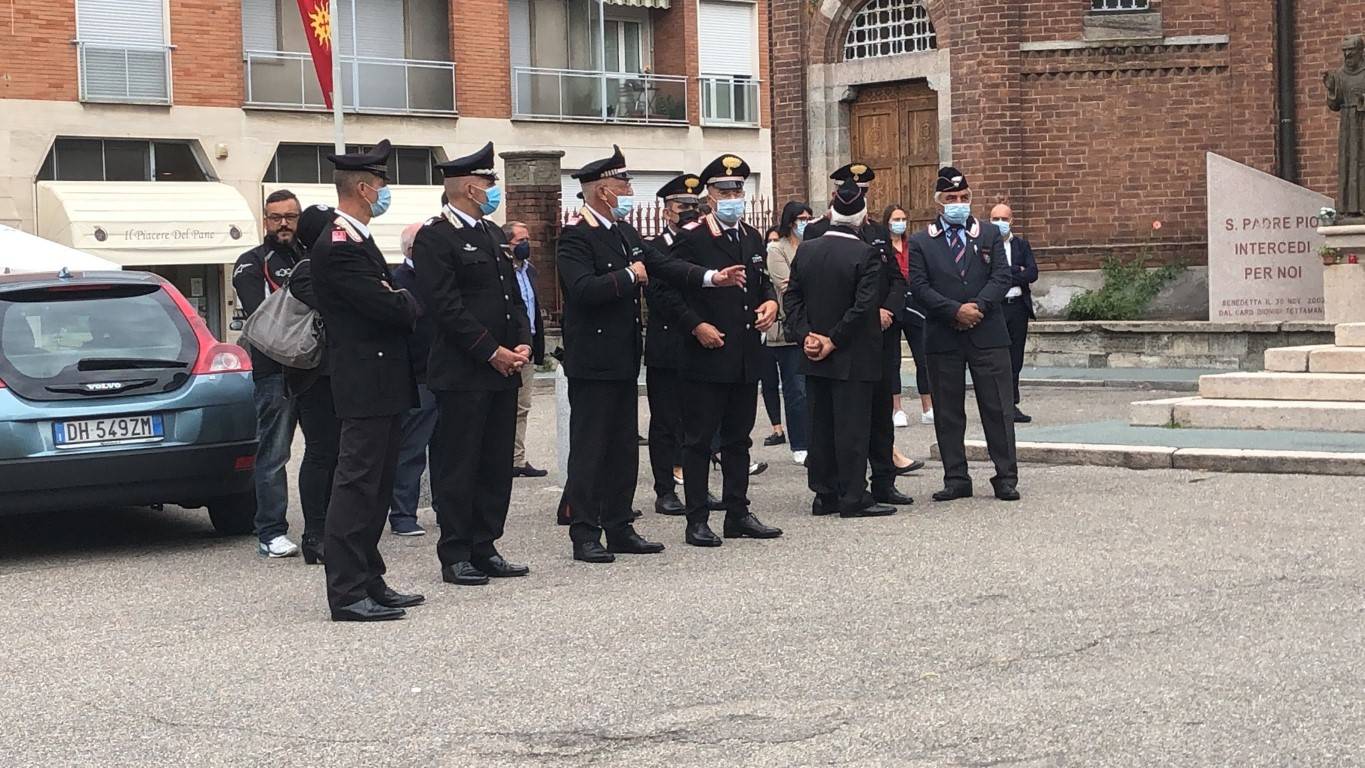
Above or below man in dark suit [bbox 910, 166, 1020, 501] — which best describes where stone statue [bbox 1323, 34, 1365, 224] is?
above

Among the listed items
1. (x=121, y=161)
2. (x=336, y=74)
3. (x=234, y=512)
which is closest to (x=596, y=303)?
(x=234, y=512)

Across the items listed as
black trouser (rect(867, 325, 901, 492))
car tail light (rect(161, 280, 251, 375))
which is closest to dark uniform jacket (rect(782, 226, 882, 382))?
black trouser (rect(867, 325, 901, 492))

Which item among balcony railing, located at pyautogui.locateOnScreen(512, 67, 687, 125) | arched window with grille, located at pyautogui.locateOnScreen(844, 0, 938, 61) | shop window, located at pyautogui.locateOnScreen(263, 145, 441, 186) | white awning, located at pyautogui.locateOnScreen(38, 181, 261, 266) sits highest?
balcony railing, located at pyautogui.locateOnScreen(512, 67, 687, 125)

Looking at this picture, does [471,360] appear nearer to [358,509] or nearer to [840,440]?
[358,509]

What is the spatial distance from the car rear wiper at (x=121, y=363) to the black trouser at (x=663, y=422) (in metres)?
2.53

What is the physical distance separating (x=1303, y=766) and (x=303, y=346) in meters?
5.27

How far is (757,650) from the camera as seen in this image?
22.2ft

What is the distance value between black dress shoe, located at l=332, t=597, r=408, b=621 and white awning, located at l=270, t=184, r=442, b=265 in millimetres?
29295

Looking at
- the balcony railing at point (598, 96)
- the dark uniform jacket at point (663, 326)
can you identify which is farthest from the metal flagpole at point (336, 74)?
Answer: the dark uniform jacket at point (663, 326)

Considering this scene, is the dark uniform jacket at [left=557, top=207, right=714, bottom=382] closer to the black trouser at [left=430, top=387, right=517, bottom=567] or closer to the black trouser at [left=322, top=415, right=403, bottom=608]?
the black trouser at [left=430, top=387, right=517, bottom=567]

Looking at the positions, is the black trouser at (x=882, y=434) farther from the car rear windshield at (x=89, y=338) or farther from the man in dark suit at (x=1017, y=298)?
the man in dark suit at (x=1017, y=298)

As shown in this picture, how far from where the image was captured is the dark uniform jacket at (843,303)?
410 inches

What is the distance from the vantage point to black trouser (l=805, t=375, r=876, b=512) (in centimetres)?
1037

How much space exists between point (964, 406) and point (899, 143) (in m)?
13.5
